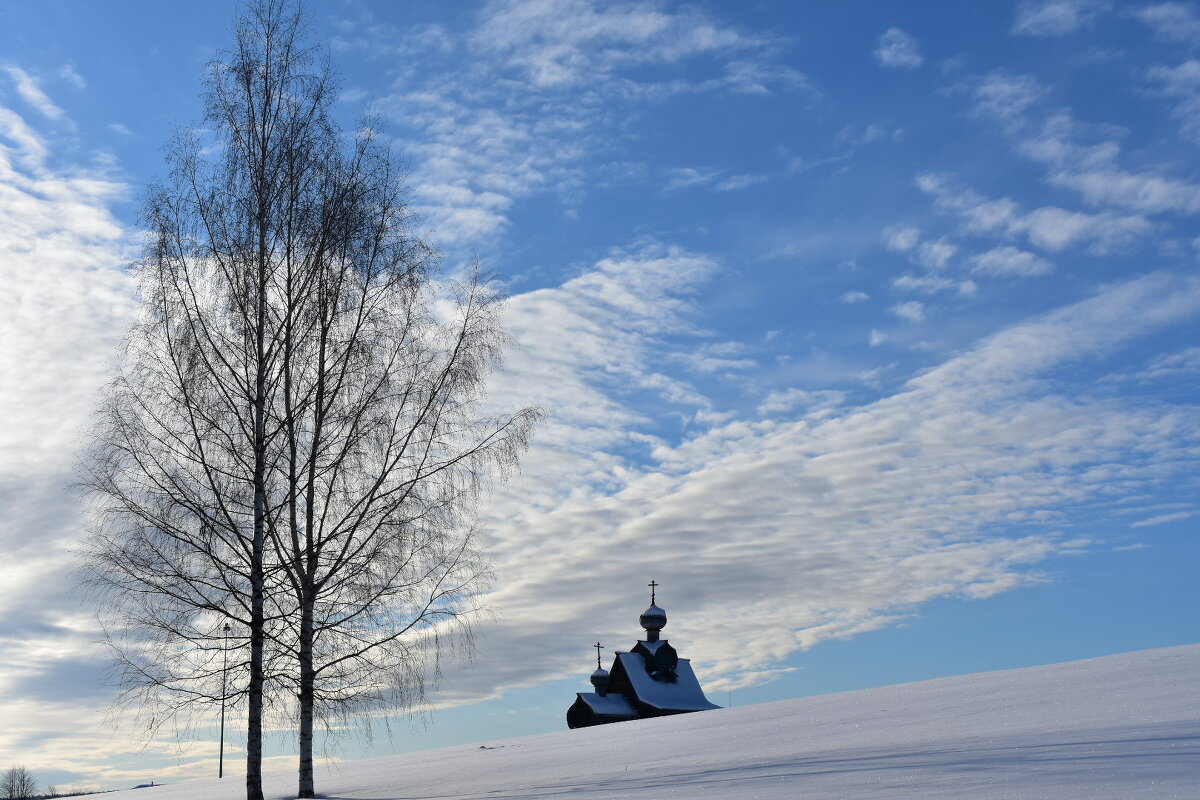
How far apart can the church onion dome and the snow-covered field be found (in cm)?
4307

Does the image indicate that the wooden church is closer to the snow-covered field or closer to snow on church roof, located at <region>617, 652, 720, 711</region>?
snow on church roof, located at <region>617, 652, 720, 711</region>

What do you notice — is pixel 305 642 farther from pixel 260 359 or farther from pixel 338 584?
pixel 260 359

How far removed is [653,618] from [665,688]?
13.5 ft

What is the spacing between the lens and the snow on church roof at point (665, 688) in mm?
57156

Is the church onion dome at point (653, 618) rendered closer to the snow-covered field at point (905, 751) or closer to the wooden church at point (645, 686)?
the wooden church at point (645, 686)

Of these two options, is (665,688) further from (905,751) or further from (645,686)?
(905,751)

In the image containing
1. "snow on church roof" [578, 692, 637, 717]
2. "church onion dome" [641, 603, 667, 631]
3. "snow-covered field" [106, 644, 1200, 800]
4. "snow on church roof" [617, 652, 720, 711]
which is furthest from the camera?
"church onion dome" [641, 603, 667, 631]

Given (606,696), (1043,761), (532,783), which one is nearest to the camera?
(1043,761)

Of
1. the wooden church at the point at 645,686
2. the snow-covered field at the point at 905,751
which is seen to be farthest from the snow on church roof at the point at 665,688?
the snow-covered field at the point at 905,751

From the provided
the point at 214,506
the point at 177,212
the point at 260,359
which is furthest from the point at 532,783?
the point at 177,212

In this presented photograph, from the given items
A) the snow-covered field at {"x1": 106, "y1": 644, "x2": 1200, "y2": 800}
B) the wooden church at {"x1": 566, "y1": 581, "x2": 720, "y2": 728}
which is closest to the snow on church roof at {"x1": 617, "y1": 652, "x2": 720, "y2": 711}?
the wooden church at {"x1": 566, "y1": 581, "x2": 720, "y2": 728}

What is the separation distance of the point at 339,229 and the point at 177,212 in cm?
256

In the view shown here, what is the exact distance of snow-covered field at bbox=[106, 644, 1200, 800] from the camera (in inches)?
294

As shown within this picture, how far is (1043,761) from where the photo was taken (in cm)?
789
